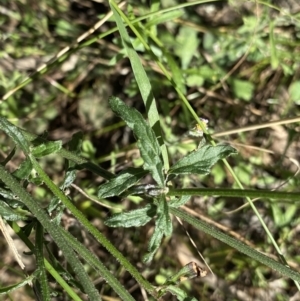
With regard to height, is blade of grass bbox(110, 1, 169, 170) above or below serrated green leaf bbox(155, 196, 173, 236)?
above

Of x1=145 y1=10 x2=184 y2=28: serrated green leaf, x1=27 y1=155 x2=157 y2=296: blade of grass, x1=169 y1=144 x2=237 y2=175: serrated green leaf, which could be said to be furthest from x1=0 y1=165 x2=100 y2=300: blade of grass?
x1=145 y1=10 x2=184 y2=28: serrated green leaf

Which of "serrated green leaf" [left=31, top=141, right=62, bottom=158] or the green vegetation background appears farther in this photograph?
the green vegetation background

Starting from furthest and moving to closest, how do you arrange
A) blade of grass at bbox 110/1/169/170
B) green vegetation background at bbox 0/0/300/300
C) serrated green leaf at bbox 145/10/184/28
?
green vegetation background at bbox 0/0/300/300, serrated green leaf at bbox 145/10/184/28, blade of grass at bbox 110/1/169/170

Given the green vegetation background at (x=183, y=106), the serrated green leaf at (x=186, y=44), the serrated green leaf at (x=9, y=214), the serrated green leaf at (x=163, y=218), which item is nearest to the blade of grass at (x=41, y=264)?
the serrated green leaf at (x=9, y=214)

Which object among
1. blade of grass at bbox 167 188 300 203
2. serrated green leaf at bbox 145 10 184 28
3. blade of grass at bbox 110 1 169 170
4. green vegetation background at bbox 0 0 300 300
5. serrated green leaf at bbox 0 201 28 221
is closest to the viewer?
blade of grass at bbox 167 188 300 203

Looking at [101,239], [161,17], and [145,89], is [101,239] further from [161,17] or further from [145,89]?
[161,17]

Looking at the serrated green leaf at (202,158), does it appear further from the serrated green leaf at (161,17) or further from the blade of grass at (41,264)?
the serrated green leaf at (161,17)

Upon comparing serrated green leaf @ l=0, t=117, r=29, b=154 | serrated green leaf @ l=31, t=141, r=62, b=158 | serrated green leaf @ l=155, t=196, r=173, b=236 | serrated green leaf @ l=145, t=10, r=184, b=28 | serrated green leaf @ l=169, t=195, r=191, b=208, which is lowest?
serrated green leaf @ l=169, t=195, r=191, b=208

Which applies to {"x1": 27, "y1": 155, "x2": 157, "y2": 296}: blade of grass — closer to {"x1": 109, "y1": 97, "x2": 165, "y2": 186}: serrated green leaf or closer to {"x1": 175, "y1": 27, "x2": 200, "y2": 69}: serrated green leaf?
{"x1": 109, "y1": 97, "x2": 165, "y2": 186}: serrated green leaf
